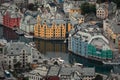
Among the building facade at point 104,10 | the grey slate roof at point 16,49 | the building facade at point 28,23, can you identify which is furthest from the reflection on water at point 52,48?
the building facade at point 104,10

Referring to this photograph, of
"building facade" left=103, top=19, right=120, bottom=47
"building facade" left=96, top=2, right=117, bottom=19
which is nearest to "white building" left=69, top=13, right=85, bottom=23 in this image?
"building facade" left=96, top=2, right=117, bottom=19

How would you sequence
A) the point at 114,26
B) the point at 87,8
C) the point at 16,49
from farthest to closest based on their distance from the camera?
the point at 87,8
the point at 114,26
the point at 16,49

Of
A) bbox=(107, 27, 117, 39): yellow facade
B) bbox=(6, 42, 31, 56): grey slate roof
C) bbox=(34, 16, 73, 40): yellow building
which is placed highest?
bbox=(6, 42, 31, 56): grey slate roof

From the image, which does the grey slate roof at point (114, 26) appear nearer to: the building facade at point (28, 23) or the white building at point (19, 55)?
the building facade at point (28, 23)

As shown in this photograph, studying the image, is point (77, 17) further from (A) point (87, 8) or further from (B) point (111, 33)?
(B) point (111, 33)

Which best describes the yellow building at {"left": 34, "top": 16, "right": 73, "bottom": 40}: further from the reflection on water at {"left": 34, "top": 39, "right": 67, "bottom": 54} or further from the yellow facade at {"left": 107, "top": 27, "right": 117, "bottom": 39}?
the yellow facade at {"left": 107, "top": 27, "right": 117, "bottom": 39}

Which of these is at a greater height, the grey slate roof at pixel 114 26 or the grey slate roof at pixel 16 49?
the grey slate roof at pixel 16 49

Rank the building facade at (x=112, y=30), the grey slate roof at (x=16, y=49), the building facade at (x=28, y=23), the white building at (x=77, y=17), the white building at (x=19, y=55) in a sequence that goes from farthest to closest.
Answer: the white building at (x=77, y=17), the building facade at (x=28, y=23), the building facade at (x=112, y=30), the grey slate roof at (x=16, y=49), the white building at (x=19, y=55)

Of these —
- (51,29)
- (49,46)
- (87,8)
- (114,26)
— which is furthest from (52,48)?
(87,8)
